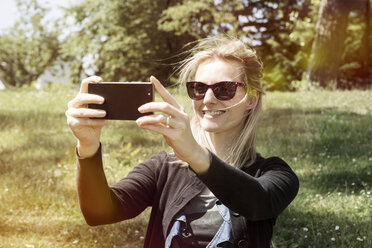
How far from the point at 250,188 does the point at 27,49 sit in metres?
72.5

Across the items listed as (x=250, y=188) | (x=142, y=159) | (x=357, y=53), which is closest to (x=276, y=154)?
(x=142, y=159)

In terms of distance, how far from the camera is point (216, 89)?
273cm

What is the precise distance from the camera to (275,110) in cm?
1057

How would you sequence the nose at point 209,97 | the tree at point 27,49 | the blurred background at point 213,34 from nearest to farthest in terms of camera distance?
the nose at point 209,97
the blurred background at point 213,34
the tree at point 27,49

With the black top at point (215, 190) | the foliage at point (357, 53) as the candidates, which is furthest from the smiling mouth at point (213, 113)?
the foliage at point (357, 53)

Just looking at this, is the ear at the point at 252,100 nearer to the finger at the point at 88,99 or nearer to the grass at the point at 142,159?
the grass at the point at 142,159

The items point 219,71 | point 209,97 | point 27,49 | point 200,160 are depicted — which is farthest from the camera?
point 27,49

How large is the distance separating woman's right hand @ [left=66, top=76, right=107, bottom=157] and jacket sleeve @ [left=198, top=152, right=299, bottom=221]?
1.75 ft

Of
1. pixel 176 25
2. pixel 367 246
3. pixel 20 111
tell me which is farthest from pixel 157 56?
pixel 367 246

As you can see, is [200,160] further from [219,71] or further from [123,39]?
[123,39]

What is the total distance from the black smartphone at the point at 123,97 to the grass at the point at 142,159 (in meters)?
1.47

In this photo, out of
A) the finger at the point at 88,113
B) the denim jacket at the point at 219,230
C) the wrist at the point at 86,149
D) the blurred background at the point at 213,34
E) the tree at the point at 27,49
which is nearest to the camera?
the finger at the point at 88,113

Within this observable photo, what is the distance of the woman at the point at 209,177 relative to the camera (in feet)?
6.98

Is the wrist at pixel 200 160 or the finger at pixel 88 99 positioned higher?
the finger at pixel 88 99
